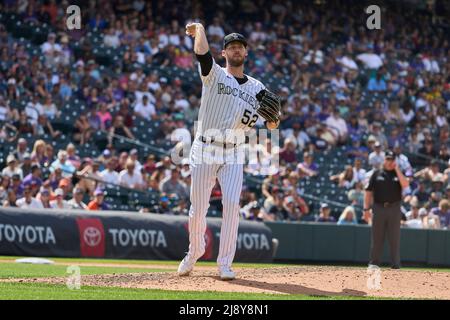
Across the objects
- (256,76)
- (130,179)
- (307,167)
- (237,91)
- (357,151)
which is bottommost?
(130,179)

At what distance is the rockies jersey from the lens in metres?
9.30

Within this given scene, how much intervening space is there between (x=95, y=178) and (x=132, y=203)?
1.21m

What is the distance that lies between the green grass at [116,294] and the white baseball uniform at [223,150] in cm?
110

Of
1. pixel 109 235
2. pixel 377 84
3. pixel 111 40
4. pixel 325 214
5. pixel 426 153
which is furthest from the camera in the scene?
pixel 377 84

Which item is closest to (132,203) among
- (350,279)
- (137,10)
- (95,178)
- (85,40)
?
(95,178)

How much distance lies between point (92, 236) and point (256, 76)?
383 inches

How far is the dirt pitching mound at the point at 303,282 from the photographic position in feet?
29.1

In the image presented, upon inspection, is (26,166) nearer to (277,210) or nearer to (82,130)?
(82,130)

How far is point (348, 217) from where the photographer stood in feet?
66.5

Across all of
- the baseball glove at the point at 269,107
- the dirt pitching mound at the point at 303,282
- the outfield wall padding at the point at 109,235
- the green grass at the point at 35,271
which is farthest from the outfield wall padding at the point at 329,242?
the baseball glove at the point at 269,107

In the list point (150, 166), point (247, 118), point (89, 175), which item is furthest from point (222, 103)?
point (150, 166)

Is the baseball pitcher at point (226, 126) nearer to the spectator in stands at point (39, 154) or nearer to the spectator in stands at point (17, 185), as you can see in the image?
the spectator in stands at point (17, 185)

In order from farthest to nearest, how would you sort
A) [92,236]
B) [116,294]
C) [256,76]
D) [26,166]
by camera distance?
1. [256,76]
2. [26,166]
3. [92,236]
4. [116,294]

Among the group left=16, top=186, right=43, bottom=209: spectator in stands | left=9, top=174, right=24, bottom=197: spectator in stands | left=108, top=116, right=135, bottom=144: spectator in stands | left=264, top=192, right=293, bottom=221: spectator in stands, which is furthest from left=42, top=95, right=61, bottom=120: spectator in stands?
left=264, top=192, right=293, bottom=221: spectator in stands
